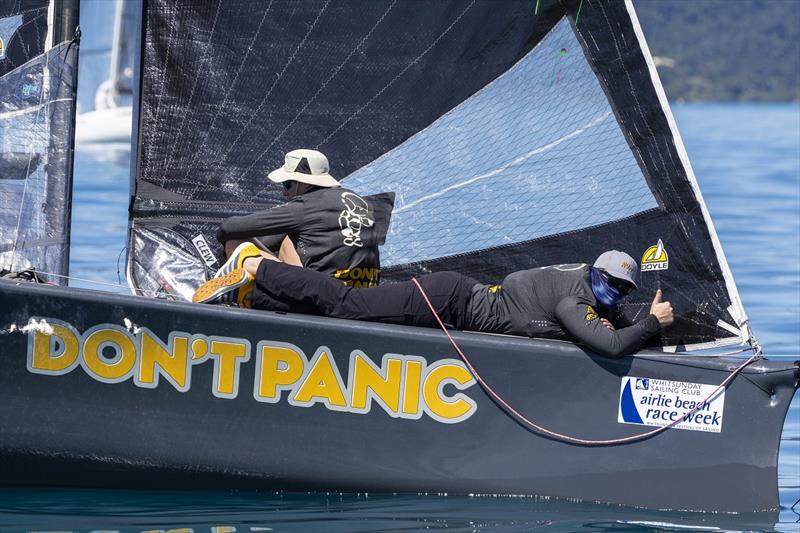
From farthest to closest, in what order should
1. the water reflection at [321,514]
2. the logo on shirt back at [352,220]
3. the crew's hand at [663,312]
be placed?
the logo on shirt back at [352,220] → the crew's hand at [663,312] → the water reflection at [321,514]

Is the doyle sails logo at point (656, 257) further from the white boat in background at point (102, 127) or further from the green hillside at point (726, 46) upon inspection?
the green hillside at point (726, 46)

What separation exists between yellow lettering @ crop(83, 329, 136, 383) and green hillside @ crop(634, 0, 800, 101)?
81310 mm

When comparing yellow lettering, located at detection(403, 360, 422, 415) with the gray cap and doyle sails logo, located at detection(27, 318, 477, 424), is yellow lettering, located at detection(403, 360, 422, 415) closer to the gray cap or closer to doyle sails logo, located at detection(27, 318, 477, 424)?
doyle sails logo, located at detection(27, 318, 477, 424)

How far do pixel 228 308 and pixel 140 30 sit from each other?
4.83 feet

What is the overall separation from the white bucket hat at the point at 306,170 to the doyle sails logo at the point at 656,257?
132 centimetres

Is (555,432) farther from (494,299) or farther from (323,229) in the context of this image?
(323,229)

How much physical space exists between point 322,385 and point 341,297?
1.13ft

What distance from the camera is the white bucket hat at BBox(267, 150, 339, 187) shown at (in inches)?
217

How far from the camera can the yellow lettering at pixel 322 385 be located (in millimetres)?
5113

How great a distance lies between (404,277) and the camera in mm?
6066

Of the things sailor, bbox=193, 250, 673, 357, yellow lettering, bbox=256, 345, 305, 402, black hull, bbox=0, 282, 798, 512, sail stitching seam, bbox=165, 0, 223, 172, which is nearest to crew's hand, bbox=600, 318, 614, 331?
sailor, bbox=193, 250, 673, 357

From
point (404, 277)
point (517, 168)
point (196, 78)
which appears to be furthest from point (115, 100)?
point (517, 168)

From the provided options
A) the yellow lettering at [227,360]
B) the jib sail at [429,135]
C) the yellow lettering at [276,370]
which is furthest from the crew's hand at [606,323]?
the yellow lettering at [227,360]

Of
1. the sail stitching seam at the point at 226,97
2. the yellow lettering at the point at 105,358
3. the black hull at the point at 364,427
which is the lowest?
the black hull at the point at 364,427
